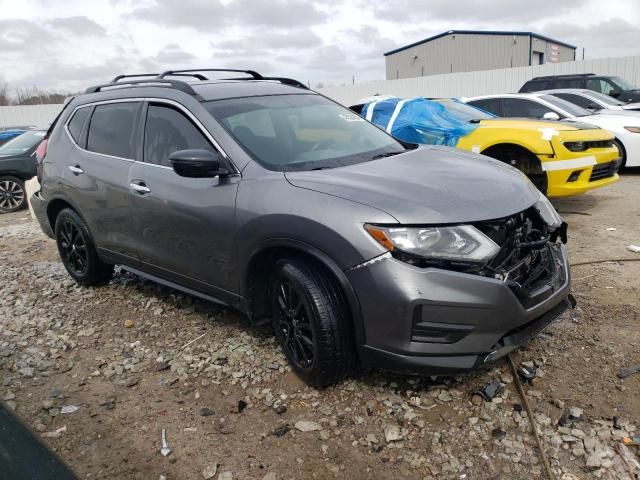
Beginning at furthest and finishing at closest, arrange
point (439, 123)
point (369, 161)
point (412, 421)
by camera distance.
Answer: point (439, 123)
point (369, 161)
point (412, 421)

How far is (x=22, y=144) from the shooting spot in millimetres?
10258

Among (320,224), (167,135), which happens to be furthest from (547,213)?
(167,135)

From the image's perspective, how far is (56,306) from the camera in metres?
4.59

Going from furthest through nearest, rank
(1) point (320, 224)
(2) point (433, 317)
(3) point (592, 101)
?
1. (3) point (592, 101)
2. (1) point (320, 224)
3. (2) point (433, 317)

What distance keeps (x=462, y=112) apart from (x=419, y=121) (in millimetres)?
1100

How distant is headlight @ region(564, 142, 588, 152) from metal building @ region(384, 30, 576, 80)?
30.9m

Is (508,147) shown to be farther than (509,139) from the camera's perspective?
Yes

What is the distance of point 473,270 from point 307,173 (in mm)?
1049

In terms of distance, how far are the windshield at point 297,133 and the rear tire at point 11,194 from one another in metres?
8.04

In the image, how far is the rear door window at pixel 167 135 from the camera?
135 inches

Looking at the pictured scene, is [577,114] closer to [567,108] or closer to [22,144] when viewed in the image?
[567,108]

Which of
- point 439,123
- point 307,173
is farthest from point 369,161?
point 439,123

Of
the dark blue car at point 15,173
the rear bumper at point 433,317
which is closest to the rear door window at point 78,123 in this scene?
the rear bumper at point 433,317

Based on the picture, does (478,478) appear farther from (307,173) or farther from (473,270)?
(307,173)
